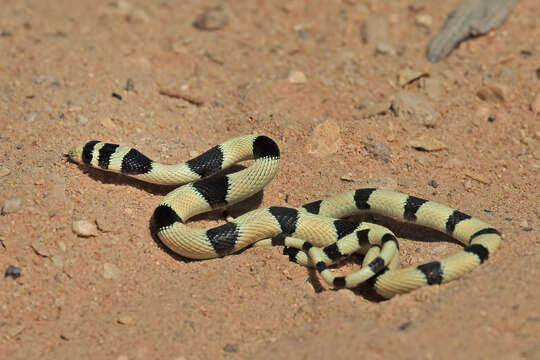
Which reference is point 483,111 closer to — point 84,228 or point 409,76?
point 409,76

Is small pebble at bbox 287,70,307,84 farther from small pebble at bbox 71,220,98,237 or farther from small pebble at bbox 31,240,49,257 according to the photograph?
small pebble at bbox 31,240,49,257

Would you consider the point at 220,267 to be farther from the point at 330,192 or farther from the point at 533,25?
the point at 533,25

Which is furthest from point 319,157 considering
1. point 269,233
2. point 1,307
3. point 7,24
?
point 7,24

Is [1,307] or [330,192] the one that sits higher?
[330,192]

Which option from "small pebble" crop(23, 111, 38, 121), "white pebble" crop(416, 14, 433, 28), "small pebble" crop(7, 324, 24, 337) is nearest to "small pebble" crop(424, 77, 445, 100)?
"white pebble" crop(416, 14, 433, 28)

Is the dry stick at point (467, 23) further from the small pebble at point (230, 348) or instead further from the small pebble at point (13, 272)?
the small pebble at point (13, 272)

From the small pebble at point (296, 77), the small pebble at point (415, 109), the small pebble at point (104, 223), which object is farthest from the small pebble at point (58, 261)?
the small pebble at point (415, 109)
